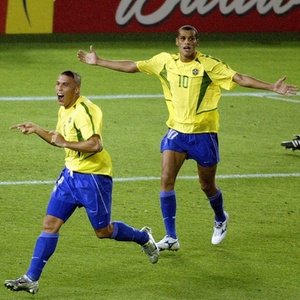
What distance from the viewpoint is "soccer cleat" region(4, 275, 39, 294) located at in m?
9.17

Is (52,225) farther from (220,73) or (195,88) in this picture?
(220,73)

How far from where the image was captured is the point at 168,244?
10.8 metres

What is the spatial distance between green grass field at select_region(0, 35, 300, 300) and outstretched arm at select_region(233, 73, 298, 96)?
1.62m

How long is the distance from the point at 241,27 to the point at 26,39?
4.86 metres

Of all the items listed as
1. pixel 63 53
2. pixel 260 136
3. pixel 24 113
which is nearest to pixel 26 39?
pixel 63 53

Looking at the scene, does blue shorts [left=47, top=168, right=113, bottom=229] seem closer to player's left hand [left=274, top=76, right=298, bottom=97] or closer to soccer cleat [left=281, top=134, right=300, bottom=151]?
player's left hand [left=274, top=76, right=298, bottom=97]

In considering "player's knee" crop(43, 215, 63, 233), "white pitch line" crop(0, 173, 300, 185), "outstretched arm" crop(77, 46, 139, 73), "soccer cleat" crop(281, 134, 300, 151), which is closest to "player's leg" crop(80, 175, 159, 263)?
"player's knee" crop(43, 215, 63, 233)

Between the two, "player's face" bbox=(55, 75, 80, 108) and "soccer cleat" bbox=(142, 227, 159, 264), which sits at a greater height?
"player's face" bbox=(55, 75, 80, 108)

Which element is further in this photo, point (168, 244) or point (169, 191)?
point (169, 191)

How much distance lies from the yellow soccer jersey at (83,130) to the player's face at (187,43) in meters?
1.62

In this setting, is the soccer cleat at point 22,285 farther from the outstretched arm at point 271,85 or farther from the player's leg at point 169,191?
the outstretched arm at point 271,85

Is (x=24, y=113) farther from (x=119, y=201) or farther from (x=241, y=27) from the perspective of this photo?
(x=241, y=27)

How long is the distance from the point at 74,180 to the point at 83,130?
19.4 inches

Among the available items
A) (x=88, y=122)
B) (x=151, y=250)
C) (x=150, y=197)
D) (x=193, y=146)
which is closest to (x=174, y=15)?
(x=150, y=197)
